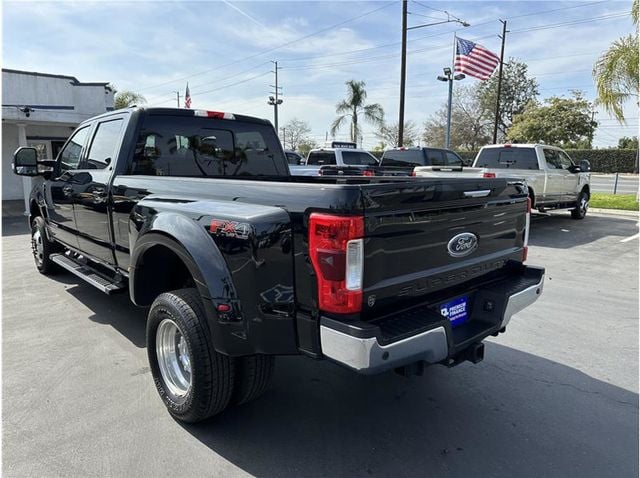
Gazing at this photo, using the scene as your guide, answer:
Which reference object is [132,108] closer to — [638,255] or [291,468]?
[291,468]

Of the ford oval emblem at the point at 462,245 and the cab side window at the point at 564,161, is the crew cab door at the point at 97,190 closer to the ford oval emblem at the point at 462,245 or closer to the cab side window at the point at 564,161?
the ford oval emblem at the point at 462,245

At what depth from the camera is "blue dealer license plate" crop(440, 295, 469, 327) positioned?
282cm

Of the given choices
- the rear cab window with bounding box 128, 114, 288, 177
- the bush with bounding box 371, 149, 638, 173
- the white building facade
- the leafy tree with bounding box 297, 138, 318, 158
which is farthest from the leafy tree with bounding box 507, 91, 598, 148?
the rear cab window with bounding box 128, 114, 288, 177

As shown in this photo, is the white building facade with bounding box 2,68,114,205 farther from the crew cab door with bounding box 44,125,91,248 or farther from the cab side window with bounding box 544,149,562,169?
the cab side window with bounding box 544,149,562,169

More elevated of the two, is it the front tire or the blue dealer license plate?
the blue dealer license plate

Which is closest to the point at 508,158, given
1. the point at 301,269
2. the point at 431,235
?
the point at 431,235

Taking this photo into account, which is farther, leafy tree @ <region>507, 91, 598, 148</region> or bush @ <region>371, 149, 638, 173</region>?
leafy tree @ <region>507, 91, 598, 148</region>

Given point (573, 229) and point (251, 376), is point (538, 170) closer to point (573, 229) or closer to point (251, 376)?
point (573, 229)

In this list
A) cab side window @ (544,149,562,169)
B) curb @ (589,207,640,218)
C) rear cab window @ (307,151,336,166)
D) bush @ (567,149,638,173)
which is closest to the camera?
cab side window @ (544,149,562,169)

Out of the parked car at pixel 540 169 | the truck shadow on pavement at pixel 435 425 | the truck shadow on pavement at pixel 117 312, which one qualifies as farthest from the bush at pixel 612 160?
the truck shadow on pavement at pixel 117 312

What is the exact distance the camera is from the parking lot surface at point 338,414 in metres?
2.60

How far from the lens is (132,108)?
4102mm

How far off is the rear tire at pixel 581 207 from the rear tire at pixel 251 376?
12.5m

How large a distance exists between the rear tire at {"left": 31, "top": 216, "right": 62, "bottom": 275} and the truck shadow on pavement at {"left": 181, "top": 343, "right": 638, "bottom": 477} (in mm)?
4346
